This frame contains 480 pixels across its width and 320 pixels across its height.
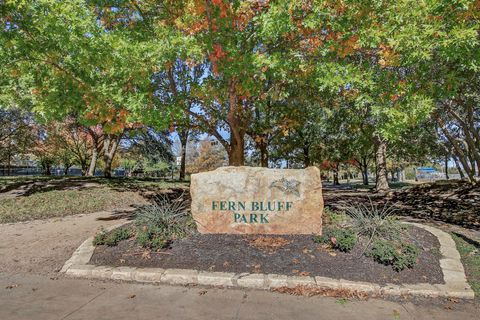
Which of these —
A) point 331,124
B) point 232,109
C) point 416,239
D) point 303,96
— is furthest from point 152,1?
point 331,124


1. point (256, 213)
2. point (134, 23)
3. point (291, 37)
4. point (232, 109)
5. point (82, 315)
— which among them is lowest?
point (82, 315)

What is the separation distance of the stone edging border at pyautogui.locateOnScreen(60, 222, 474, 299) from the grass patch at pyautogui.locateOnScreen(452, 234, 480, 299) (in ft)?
0.37

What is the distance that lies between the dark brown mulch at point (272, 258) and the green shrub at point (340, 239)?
12cm

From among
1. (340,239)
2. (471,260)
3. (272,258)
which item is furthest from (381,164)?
(272,258)

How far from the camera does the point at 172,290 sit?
473 centimetres

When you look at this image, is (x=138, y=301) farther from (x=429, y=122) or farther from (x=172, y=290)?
(x=429, y=122)

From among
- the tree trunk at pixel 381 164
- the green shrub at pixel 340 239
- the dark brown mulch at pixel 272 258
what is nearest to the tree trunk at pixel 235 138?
the dark brown mulch at pixel 272 258

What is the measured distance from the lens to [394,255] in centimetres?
512

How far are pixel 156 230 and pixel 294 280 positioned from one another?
2.95 metres

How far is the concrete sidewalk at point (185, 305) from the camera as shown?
395cm

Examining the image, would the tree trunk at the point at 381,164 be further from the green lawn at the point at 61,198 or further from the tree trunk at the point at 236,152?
the green lawn at the point at 61,198

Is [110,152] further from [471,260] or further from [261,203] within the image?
[471,260]

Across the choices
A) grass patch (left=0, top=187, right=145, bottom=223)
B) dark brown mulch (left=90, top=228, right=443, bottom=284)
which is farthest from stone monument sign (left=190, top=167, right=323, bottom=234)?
grass patch (left=0, top=187, right=145, bottom=223)

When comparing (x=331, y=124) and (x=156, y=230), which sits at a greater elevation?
(x=331, y=124)
